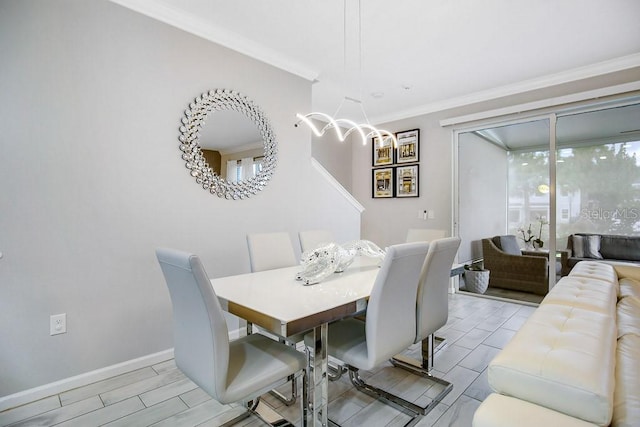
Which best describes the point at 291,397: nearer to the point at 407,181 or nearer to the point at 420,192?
the point at 420,192

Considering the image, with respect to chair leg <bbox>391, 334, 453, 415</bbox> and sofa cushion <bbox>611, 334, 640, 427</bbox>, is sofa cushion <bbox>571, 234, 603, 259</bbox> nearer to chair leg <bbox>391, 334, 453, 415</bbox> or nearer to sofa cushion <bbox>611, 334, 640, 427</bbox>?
chair leg <bbox>391, 334, 453, 415</bbox>

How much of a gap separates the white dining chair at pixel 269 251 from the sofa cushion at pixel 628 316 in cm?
201

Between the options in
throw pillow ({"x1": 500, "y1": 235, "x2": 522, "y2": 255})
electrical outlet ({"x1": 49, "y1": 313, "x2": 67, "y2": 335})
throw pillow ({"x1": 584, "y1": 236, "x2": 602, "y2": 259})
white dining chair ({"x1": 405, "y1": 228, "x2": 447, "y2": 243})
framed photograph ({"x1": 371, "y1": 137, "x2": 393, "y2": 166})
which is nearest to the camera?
electrical outlet ({"x1": 49, "y1": 313, "x2": 67, "y2": 335})

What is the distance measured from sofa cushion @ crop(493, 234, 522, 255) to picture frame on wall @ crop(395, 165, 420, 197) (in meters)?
1.23

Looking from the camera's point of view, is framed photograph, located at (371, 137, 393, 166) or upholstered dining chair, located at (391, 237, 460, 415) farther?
framed photograph, located at (371, 137, 393, 166)

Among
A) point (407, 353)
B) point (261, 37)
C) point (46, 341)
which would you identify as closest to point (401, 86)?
point (261, 37)

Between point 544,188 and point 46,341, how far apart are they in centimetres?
484

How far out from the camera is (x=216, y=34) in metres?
2.73

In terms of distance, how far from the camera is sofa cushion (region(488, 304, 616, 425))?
0.82 metres

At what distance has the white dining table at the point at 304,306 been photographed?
1.37 metres

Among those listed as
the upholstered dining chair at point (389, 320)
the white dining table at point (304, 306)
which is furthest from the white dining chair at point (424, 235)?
the upholstered dining chair at point (389, 320)

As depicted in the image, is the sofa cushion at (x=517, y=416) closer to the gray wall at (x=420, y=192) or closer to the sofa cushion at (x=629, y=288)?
the sofa cushion at (x=629, y=288)

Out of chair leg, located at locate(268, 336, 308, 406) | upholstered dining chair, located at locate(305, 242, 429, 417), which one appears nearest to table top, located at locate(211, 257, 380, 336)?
upholstered dining chair, located at locate(305, 242, 429, 417)

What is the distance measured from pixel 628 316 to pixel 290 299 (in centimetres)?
147
